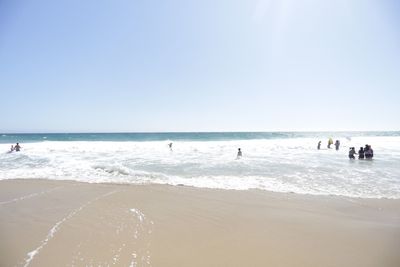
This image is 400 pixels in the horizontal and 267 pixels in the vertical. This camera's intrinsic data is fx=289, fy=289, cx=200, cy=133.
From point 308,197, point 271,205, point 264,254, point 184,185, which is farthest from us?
point 184,185

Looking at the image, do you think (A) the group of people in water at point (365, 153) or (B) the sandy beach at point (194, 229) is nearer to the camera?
(B) the sandy beach at point (194, 229)

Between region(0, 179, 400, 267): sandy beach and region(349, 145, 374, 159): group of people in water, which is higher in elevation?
region(349, 145, 374, 159): group of people in water

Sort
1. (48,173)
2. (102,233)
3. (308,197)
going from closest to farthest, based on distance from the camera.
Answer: (102,233) < (308,197) < (48,173)

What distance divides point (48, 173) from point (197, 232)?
36.9 feet

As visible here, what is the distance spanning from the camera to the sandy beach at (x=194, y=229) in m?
5.10

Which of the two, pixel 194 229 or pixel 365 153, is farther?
pixel 365 153

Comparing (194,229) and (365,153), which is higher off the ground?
(365,153)

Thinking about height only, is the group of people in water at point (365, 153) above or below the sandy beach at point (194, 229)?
above

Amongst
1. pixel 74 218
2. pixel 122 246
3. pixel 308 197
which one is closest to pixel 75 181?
pixel 74 218

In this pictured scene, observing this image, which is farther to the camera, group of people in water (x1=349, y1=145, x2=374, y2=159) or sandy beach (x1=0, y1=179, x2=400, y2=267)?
group of people in water (x1=349, y1=145, x2=374, y2=159)

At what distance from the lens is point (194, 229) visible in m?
6.57

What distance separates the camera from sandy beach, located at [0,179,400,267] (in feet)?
16.7

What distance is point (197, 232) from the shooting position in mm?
6375

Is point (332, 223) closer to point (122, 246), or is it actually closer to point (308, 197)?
point (308, 197)
